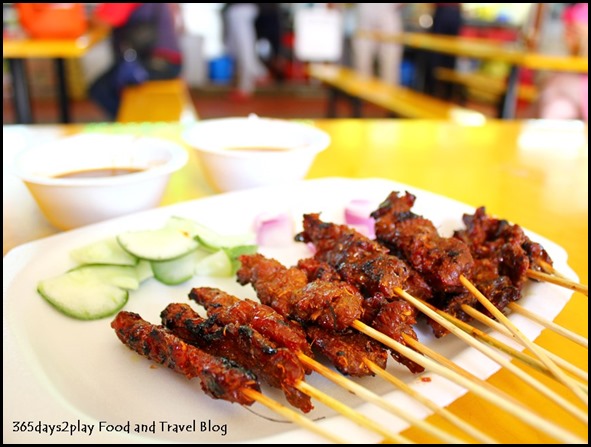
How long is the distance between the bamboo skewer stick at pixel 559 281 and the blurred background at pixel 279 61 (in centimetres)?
996

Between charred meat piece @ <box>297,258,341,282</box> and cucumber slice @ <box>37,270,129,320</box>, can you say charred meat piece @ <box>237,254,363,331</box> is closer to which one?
charred meat piece @ <box>297,258,341,282</box>

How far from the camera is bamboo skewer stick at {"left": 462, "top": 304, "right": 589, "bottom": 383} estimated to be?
108 centimetres

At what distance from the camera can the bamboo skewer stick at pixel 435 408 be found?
3.04 feet

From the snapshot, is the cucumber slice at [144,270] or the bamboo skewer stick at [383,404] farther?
the cucumber slice at [144,270]

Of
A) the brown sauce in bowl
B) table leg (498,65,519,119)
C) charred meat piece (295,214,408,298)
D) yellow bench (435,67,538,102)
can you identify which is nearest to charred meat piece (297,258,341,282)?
charred meat piece (295,214,408,298)

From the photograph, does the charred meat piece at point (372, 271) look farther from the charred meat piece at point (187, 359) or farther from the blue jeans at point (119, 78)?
the blue jeans at point (119, 78)

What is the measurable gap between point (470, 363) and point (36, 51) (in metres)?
5.71

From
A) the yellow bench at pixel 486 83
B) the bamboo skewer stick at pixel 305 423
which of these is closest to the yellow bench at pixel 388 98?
the yellow bench at pixel 486 83

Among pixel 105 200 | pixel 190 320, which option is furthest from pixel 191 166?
pixel 190 320

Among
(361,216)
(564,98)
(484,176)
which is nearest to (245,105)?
(564,98)

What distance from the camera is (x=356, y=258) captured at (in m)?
1.52

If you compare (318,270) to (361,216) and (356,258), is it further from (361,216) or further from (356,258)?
(361,216)

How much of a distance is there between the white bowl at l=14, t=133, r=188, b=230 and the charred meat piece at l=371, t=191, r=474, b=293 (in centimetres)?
86

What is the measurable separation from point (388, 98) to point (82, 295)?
7.26 metres
